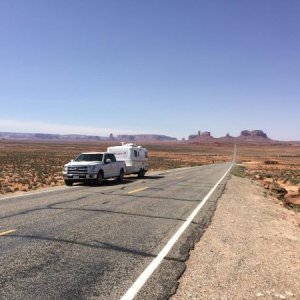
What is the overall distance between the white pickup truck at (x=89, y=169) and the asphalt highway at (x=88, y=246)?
26.9 ft

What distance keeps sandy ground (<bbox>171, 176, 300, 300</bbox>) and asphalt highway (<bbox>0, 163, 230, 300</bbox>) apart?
11.6 inches

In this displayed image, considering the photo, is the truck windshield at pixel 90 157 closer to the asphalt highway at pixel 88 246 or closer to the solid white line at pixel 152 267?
the asphalt highway at pixel 88 246

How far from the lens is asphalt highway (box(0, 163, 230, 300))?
576 cm

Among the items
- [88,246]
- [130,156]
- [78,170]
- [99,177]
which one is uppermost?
[130,156]

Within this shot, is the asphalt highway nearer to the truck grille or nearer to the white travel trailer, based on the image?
the truck grille

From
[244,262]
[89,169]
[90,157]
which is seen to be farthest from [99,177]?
[244,262]

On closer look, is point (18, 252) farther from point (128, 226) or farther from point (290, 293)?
point (290, 293)

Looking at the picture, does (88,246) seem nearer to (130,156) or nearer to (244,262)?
(244,262)

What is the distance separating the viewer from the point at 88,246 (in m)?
8.12

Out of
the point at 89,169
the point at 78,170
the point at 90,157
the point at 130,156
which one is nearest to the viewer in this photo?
the point at 89,169

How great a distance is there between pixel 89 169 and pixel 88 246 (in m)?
15.1

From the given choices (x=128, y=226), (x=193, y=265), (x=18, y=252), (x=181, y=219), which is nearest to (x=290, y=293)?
(x=193, y=265)

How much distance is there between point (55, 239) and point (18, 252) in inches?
48.3

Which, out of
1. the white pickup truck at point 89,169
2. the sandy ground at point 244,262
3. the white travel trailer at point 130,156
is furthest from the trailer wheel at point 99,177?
the sandy ground at point 244,262
